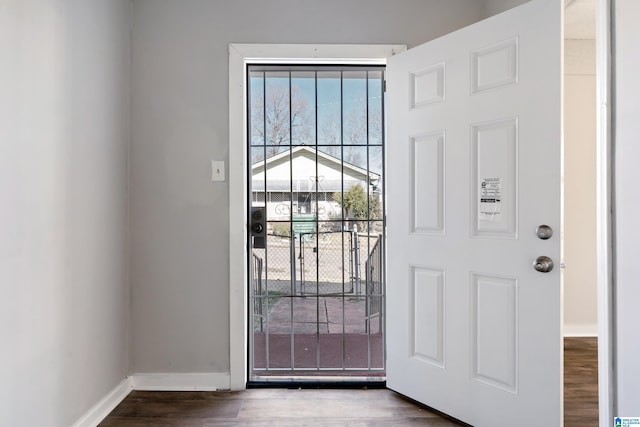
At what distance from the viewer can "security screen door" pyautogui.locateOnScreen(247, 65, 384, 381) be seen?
2.52m

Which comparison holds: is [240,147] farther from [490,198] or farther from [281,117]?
[490,198]

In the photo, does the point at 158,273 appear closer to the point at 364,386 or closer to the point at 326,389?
the point at 326,389

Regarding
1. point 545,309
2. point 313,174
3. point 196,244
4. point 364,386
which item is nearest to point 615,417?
point 545,309

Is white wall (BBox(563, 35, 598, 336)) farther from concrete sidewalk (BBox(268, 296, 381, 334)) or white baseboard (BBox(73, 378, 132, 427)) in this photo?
white baseboard (BBox(73, 378, 132, 427))

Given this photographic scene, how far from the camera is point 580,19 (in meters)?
2.86

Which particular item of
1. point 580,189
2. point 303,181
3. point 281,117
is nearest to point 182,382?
point 303,181

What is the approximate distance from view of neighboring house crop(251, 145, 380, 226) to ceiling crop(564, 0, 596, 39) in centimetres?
167

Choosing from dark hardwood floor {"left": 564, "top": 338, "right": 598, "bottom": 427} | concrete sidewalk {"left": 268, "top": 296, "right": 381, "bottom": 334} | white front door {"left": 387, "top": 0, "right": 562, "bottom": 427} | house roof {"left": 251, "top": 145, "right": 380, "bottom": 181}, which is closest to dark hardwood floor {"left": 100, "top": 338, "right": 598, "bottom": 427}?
dark hardwood floor {"left": 564, "top": 338, "right": 598, "bottom": 427}

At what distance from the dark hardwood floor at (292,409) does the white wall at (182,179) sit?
0.65 feet

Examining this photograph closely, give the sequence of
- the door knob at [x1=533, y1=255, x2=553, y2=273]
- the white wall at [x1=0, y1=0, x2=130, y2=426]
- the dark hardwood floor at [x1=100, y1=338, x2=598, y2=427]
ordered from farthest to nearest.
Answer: the dark hardwood floor at [x1=100, y1=338, x2=598, y2=427] < the door knob at [x1=533, y1=255, x2=553, y2=273] < the white wall at [x1=0, y1=0, x2=130, y2=426]

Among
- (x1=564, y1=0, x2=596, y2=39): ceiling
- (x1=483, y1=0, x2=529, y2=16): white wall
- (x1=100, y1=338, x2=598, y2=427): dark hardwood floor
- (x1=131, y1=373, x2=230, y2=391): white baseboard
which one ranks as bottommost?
(x1=100, y1=338, x2=598, y2=427): dark hardwood floor

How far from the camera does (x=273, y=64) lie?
94.7 inches

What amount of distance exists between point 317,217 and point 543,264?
132 centimetres

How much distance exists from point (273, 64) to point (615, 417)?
232cm
